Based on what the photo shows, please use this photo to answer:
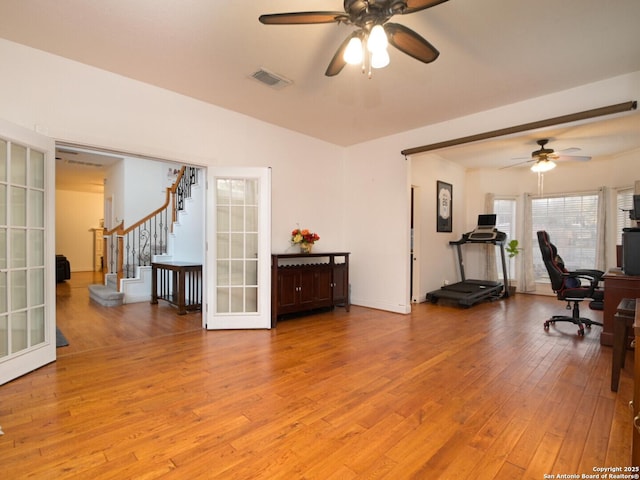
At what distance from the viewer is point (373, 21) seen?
2.03 meters

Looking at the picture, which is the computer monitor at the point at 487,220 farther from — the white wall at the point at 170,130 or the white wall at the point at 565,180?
the white wall at the point at 170,130

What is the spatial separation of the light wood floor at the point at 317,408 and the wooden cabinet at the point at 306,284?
25.3 inches

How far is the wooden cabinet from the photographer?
4.50m

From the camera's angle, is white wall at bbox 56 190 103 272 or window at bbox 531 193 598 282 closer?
window at bbox 531 193 598 282

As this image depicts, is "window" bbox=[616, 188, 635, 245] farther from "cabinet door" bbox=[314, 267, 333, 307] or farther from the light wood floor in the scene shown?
"cabinet door" bbox=[314, 267, 333, 307]

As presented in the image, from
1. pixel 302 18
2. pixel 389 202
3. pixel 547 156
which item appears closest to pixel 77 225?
pixel 389 202

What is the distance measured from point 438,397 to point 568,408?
0.88 meters

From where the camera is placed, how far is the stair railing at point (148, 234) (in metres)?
6.37

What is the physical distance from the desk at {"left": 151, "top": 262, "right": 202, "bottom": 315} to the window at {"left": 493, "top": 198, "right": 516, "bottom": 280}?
→ 643 centimetres

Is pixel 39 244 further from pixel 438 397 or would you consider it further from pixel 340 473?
pixel 438 397

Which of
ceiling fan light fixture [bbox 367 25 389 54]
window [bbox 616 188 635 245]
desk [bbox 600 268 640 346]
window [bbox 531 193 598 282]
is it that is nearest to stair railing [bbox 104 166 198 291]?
ceiling fan light fixture [bbox 367 25 389 54]

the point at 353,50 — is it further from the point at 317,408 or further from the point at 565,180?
the point at 565,180

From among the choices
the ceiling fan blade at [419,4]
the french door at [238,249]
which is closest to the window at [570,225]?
the french door at [238,249]

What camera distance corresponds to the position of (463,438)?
1932 mm
